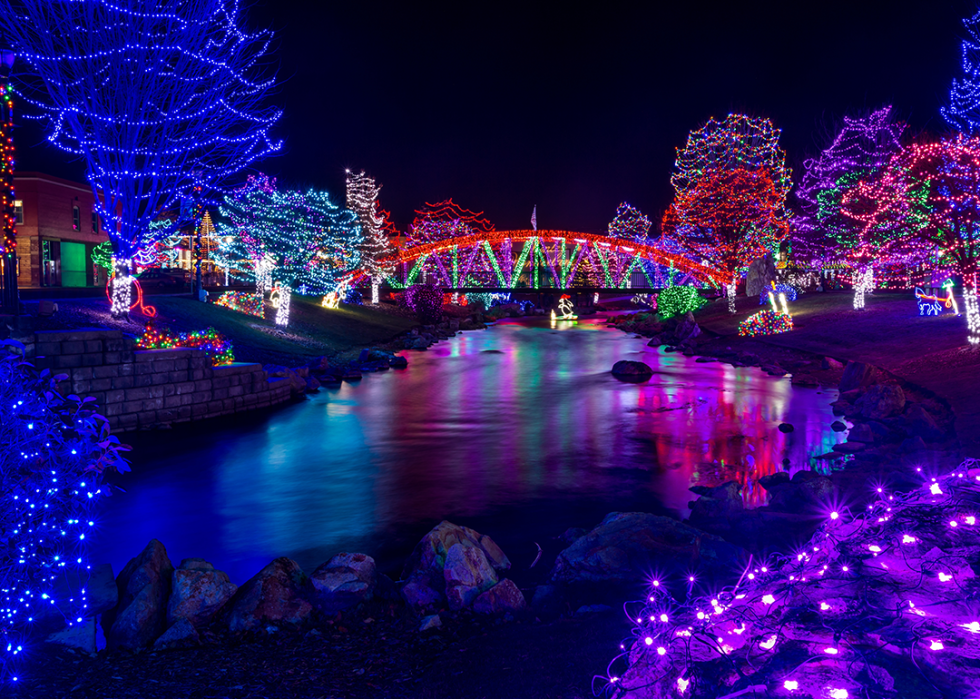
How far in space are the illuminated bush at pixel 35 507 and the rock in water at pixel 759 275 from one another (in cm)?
4571

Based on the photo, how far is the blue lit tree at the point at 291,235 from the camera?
3734 centimetres

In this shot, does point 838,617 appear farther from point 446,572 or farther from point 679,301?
point 679,301

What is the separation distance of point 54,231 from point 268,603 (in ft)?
159

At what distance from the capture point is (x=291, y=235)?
125 feet

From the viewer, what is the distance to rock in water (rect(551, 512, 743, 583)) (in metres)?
6.95

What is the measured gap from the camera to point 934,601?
4.39 m

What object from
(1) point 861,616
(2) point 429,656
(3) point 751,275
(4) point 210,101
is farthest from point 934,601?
(3) point 751,275

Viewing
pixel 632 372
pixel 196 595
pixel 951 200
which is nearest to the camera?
pixel 196 595

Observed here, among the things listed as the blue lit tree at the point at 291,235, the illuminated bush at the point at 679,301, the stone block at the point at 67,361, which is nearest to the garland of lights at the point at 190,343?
the stone block at the point at 67,361

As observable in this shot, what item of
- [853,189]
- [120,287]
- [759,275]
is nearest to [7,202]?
[120,287]

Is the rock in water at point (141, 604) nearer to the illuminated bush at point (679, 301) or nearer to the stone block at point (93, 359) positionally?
the stone block at point (93, 359)

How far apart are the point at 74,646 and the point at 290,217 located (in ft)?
116

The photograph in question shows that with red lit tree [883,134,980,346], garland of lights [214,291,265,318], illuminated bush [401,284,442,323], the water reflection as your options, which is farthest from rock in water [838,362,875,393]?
illuminated bush [401,284,442,323]

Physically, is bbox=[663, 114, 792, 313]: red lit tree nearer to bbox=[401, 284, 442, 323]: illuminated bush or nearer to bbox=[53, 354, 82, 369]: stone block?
bbox=[401, 284, 442, 323]: illuminated bush
